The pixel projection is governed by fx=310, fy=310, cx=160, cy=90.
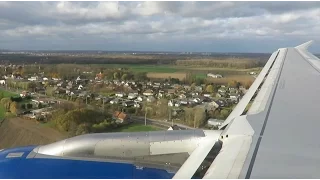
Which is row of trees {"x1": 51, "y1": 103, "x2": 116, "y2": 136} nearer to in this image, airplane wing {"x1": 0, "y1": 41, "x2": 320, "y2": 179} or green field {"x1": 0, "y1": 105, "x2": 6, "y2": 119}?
green field {"x1": 0, "y1": 105, "x2": 6, "y2": 119}

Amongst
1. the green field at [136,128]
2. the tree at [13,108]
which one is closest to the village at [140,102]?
the tree at [13,108]

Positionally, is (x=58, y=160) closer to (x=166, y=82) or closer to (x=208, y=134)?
(x=208, y=134)

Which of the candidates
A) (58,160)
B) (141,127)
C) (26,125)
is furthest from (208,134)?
(26,125)

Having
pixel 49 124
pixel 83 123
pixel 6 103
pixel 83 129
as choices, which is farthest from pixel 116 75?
pixel 83 129

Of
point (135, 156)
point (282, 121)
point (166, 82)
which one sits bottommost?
point (166, 82)

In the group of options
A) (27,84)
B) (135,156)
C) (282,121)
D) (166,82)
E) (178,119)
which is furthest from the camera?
(166,82)

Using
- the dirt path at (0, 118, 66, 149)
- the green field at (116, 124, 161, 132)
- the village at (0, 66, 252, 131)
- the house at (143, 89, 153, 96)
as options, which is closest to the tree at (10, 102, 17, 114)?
the village at (0, 66, 252, 131)
